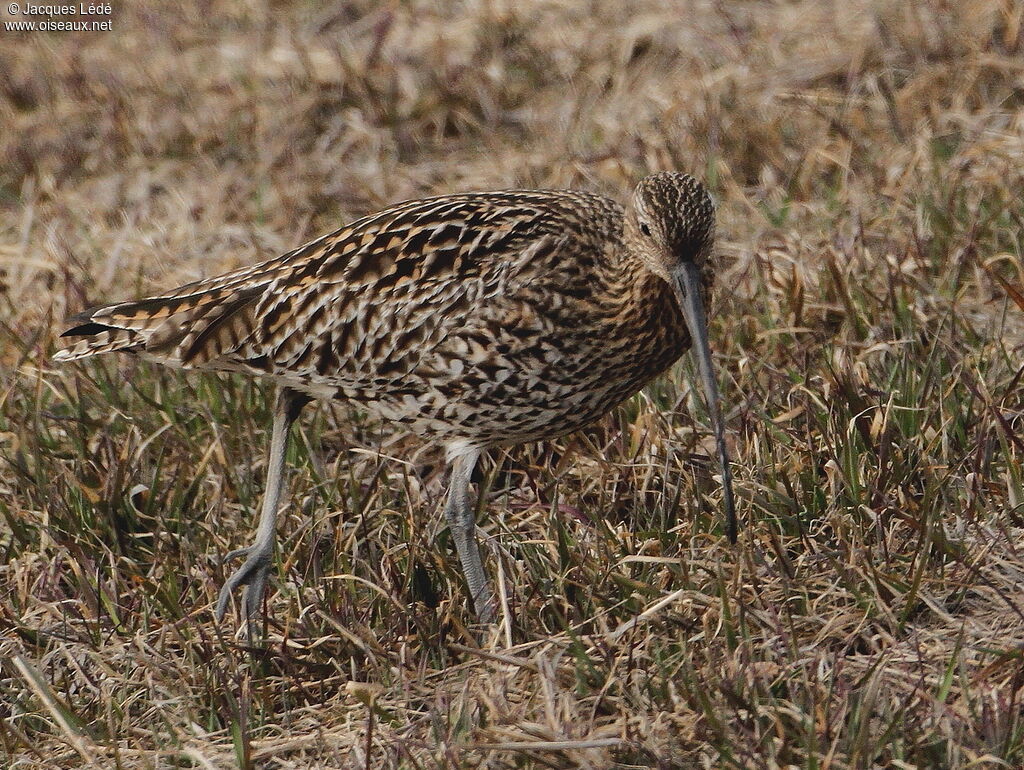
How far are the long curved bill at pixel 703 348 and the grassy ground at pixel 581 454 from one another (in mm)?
135

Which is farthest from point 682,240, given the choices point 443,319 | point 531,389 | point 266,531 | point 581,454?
point 266,531

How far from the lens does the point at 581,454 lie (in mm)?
5801

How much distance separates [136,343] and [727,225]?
2948 mm

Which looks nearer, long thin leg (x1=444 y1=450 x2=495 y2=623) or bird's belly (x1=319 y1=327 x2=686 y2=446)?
long thin leg (x1=444 y1=450 x2=495 y2=623)

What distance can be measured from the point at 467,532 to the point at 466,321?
70 cm

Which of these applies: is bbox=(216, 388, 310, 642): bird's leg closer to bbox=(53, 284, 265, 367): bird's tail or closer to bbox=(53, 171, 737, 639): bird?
bbox=(53, 171, 737, 639): bird

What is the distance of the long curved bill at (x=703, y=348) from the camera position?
187 inches

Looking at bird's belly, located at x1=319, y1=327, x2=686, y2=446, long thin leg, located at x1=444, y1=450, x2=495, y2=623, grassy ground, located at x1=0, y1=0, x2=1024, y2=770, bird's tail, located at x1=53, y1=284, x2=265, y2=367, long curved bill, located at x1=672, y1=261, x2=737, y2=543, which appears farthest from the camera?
bird's tail, located at x1=53, y1=284, x2=265, y2=367

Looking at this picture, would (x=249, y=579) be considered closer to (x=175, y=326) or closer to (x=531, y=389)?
(x=175, y=326)

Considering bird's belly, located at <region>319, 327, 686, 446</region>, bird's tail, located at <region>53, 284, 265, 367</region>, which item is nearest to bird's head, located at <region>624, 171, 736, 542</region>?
bird's belly, located at <region>319, 327, 686, 446</region>

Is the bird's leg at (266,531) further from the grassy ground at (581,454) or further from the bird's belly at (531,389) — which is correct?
the bird's belly at (531,389)

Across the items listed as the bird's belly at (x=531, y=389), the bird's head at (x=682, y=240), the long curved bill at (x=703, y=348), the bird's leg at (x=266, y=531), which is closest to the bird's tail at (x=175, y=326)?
the bird's leg at (x=266, y=531)

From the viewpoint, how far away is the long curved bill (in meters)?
4.75

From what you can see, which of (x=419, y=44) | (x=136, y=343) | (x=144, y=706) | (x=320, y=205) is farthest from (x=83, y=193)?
(x=144, y=706)
